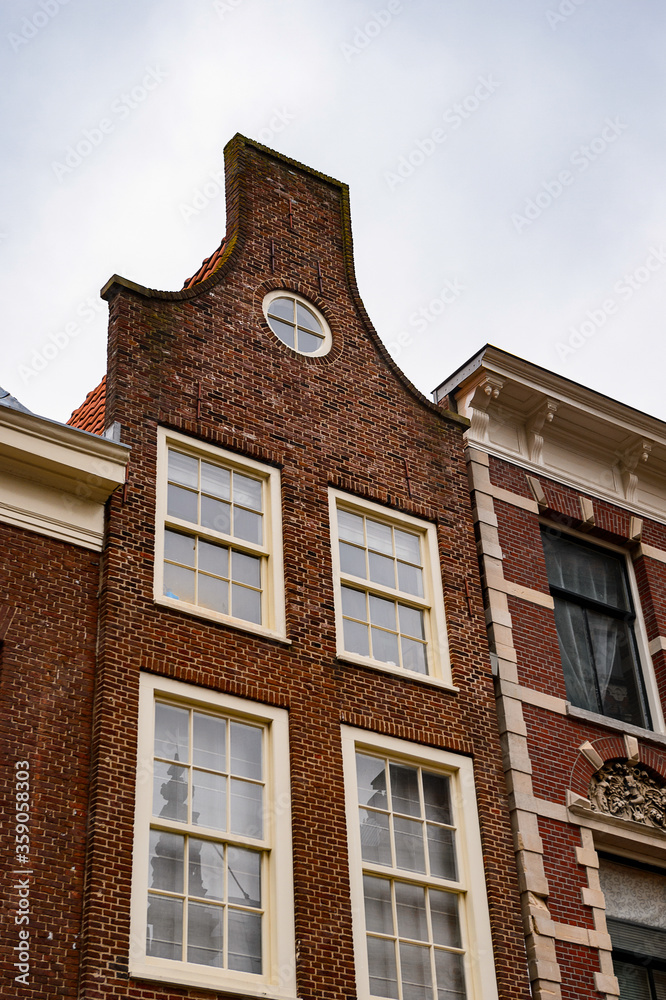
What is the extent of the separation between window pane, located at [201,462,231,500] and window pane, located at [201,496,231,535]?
91 millimetres

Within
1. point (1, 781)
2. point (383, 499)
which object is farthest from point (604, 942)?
point (1, 781)

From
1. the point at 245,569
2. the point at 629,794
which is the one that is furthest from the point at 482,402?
the point at 629,794

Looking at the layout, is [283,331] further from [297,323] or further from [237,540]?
[237,540]

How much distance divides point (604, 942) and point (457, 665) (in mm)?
Answer: 3269

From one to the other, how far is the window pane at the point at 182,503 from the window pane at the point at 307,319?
10.9ft

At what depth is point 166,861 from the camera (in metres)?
11.4

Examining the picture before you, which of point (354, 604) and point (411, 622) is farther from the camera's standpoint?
point (411, 622)

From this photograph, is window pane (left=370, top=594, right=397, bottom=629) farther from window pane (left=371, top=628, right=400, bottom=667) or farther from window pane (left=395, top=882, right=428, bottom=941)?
window pane (left=395, top=882, right=428, bottom=941)

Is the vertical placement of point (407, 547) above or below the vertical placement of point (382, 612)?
above

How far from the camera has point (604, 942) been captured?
13.8 m

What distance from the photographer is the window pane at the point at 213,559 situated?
13453 millimetres

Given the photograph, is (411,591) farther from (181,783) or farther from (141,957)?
(141,957)

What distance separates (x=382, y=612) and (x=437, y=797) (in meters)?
2.13

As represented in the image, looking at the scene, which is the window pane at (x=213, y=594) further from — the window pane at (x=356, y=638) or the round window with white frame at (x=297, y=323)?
the round window with white frame at (x=297, y=323)
